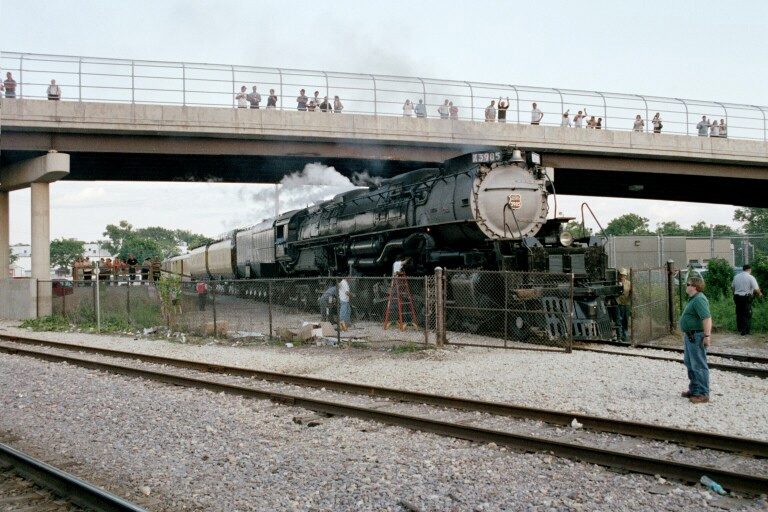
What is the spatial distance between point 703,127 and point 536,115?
7.70 meters

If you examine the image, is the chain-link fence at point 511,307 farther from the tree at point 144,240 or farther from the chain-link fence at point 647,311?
the tree at point 144,240

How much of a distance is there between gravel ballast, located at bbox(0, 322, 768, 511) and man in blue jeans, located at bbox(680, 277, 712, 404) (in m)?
0.20

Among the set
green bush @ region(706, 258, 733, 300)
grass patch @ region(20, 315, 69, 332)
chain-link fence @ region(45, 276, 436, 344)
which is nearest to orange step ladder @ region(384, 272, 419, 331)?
chain-link fence @ region(45, 276, 436, 344)

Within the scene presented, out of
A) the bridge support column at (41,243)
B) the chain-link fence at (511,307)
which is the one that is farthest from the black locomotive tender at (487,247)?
the bridge support column at (41,243)

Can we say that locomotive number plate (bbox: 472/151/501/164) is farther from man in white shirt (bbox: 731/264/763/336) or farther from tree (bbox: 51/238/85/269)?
tree (bbox: 51/238/85/269)

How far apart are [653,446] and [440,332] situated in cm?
676

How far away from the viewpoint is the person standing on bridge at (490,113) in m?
23.8

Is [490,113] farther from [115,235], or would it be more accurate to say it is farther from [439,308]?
[115,235]

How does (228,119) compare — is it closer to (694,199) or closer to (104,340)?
(104,340)

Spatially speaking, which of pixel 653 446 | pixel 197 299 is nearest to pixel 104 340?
pixel 197 299

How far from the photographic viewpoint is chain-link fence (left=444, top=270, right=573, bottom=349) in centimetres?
1261

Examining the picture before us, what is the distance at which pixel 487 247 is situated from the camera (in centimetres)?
1448

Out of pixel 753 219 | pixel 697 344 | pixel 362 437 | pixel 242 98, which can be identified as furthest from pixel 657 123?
pixel 753 219

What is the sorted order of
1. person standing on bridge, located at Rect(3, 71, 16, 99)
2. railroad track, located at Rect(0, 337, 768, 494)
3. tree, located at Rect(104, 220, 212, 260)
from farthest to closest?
tree, located at Rect(104, 220, 212, 260), person standing on bridge, located at Rect(3, 71, 16, 99), railroad track, located at Rect(0, 337, 768, 494)
